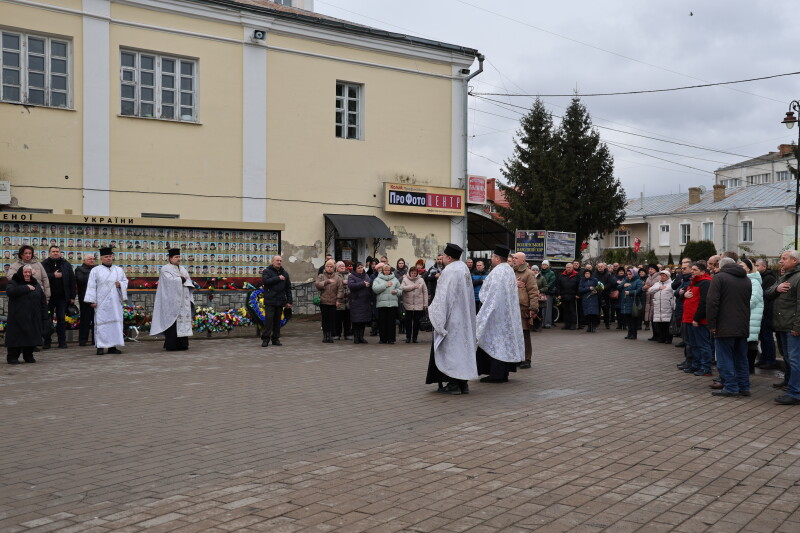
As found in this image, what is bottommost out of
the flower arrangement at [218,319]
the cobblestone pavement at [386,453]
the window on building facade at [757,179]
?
the cobblestone pavement at [386,453]

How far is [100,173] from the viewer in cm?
2014

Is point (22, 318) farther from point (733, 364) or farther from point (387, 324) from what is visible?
point (733, 364)

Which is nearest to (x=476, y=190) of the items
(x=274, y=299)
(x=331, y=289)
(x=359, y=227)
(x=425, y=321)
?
(x=359, y=227)

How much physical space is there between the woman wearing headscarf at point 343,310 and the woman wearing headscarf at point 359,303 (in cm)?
23

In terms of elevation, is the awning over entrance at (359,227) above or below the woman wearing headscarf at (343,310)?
above

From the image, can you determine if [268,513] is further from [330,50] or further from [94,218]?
[330,50]

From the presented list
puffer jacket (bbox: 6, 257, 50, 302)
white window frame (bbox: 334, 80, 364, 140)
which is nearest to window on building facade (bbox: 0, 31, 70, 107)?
puffer jacket (bbox: 6, 257, 50, 302)

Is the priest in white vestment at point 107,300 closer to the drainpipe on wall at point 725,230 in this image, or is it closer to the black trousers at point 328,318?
the black trousers at point 328,318

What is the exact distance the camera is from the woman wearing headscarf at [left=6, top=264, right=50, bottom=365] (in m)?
12.4

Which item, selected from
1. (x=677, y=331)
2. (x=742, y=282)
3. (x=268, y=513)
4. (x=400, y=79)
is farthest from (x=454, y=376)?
(x=400, y=79)

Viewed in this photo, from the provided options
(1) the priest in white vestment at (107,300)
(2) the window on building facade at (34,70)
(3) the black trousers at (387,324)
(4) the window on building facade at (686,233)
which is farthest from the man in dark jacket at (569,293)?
(4) the window on building facade at (686,233)

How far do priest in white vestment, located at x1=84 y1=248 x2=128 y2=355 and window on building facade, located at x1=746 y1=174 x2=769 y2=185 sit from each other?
229 feet

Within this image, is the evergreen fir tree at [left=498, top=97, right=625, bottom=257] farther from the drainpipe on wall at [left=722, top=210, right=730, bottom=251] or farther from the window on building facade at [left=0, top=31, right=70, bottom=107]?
the window on building facade at [left=0, top=31, right=70, bottom=107]

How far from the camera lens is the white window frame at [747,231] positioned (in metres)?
56.2
